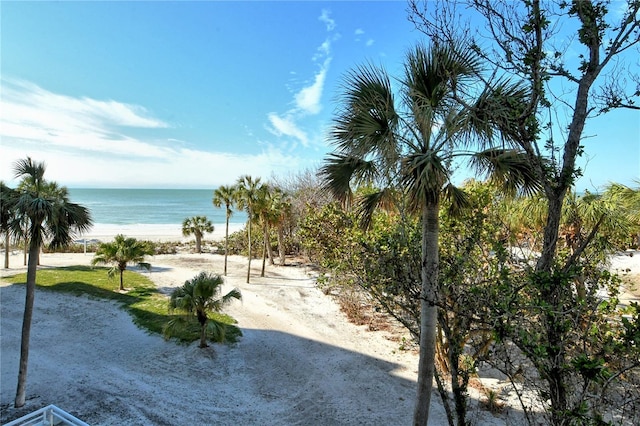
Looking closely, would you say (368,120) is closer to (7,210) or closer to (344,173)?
(344,173)

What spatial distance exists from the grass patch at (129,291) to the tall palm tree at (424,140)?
8.35m

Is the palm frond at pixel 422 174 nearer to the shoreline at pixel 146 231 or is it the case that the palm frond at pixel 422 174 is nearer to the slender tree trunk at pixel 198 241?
the slender tree trunk at pixel 198 241

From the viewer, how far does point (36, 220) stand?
24.2 ft

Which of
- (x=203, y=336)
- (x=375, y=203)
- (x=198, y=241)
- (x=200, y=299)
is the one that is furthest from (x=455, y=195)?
(x=198, y=241)

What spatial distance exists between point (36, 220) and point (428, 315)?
8.16 metres

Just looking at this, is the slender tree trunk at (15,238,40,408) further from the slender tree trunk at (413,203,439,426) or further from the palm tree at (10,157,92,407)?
the slender tree trunk at (413,203,439,426)

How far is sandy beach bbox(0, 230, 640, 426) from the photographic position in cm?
790

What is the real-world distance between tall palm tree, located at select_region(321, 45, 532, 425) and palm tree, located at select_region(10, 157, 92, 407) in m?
6.20

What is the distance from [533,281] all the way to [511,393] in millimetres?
7328

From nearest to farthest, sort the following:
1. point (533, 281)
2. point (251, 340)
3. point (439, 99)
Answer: point (533, 281)
point (439, 99)
point (251, 340)

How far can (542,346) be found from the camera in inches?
126

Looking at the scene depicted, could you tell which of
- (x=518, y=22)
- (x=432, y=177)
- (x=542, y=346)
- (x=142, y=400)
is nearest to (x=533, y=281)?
(x=542, y=346)

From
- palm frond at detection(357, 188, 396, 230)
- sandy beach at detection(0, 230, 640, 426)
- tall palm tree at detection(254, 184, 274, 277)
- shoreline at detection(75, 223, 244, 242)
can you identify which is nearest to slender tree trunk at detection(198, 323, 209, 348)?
sandy beach at detection(0, 230, 640, 426)

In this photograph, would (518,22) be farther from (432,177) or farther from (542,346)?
(542,346)
